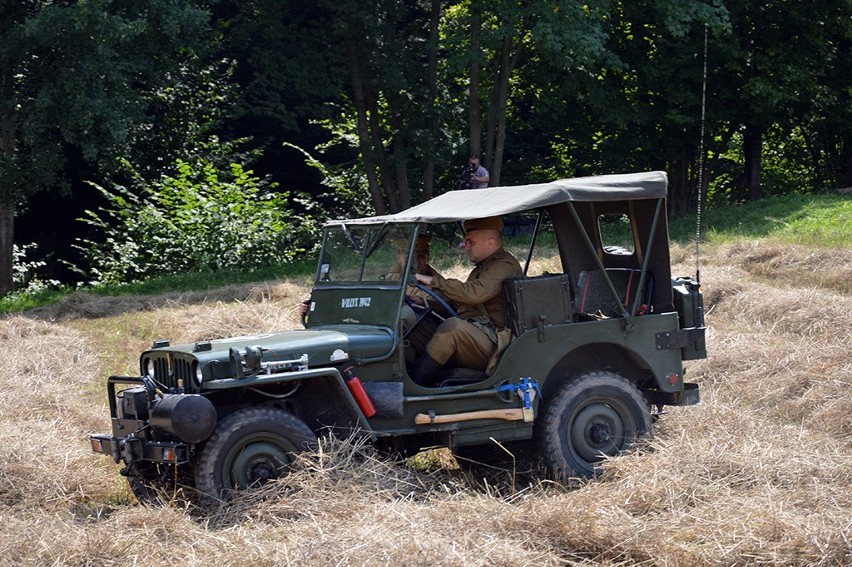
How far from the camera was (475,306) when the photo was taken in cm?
769

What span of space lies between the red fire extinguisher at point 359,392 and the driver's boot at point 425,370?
50cm

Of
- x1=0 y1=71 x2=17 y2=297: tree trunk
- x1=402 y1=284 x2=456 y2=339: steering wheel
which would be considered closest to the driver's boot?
x1=402 y1=284 x2=456 y2=339: steering wheel

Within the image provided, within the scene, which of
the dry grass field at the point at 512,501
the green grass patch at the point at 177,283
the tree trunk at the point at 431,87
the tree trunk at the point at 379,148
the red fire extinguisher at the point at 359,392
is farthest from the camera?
the tree trunk at the point at 379,148

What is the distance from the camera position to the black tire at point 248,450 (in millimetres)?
6438

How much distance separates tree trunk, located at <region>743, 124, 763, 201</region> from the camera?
24953 millimetres

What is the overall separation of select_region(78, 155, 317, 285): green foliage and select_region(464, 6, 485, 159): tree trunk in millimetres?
3532

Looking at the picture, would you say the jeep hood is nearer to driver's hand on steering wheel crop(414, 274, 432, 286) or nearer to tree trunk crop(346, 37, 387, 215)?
driver's hand on steering wheel crop(414, 274, 432, 286)

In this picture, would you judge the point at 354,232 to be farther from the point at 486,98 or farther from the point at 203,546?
the point at 486,98

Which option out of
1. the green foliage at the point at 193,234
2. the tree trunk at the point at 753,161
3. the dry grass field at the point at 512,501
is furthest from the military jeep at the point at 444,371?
the tree trunk at the point at 753,161

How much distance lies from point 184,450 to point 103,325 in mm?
8027

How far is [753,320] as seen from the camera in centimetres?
1179

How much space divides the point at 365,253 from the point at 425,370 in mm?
887

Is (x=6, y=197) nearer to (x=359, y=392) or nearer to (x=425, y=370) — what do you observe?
(x=425, y=370)

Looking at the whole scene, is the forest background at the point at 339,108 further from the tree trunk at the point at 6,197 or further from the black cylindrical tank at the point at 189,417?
the black cylindrical tank at the point at 189,417
